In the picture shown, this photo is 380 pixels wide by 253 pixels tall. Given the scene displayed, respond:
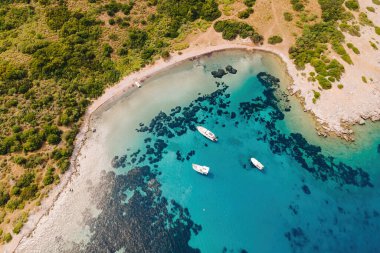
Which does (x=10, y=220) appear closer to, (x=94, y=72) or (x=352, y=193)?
(x=94, y=72)

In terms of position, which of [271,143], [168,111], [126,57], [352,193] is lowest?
[352,193]

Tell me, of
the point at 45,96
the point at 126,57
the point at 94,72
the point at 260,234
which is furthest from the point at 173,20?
the point at 260,234

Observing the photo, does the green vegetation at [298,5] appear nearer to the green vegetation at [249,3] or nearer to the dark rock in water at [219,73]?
the green vegetation at [249,3]

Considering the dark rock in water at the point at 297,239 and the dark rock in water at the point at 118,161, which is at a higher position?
the dark rock in water at the point at 118,161

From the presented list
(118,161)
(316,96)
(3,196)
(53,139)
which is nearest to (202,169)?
(118,161)

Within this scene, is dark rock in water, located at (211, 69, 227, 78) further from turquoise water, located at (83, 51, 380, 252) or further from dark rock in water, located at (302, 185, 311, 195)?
dark rock in water, located at (302, 185, 311, 195)

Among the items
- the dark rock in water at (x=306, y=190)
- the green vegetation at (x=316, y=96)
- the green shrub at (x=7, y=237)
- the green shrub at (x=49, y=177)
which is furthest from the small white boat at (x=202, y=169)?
the green shrub at (x=7, y=237)
